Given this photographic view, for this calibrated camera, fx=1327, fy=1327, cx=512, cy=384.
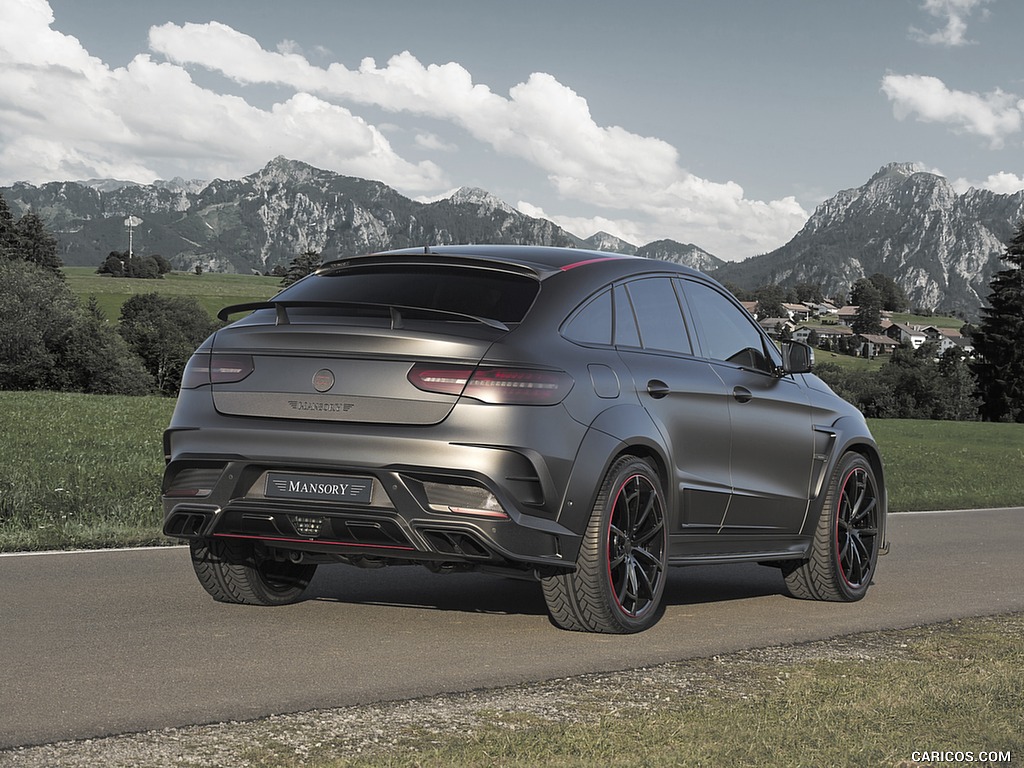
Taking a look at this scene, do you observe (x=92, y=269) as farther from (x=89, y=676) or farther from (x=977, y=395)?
(x=89, y=676)

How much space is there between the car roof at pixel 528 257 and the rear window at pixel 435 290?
68mm

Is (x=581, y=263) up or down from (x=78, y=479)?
up

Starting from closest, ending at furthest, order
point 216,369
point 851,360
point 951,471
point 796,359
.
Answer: point 216,369
point 796,359
point 951,471
point 851,360

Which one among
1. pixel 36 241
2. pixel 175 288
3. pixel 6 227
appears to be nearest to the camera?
pixel 6 227

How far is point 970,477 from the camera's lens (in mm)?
28359

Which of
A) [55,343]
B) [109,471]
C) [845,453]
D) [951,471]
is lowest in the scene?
Answer: [55,343]

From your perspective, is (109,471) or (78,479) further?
(109,471)

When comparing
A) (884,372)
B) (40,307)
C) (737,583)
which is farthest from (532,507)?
(884,372)

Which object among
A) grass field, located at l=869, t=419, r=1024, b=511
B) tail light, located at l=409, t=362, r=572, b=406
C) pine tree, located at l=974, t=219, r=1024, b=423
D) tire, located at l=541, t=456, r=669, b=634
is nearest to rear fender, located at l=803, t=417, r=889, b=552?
tire, located at l=541, t=456, r=669, b=634

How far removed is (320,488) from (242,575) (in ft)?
4.58

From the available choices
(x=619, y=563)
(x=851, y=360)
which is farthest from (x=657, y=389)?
(x=851, y=360)

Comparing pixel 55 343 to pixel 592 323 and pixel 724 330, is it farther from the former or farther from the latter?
pixel 592 323

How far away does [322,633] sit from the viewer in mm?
6559

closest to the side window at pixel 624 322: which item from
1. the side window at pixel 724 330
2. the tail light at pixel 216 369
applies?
the side window at pixel 724 330
